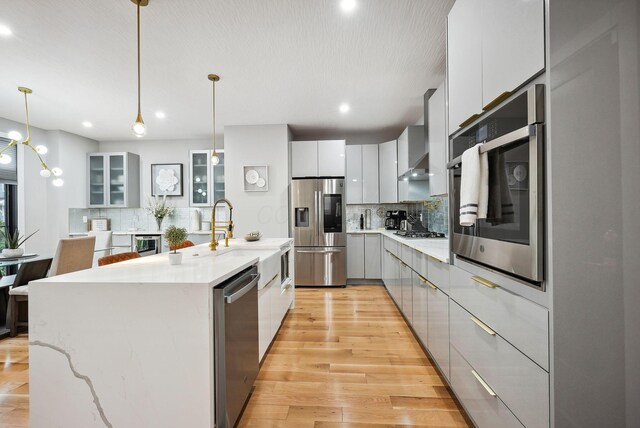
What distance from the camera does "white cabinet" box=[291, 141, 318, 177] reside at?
469cm

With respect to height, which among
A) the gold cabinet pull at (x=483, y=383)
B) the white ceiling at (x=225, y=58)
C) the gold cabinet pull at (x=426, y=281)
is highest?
the white ceiling at (x=225, y=58)

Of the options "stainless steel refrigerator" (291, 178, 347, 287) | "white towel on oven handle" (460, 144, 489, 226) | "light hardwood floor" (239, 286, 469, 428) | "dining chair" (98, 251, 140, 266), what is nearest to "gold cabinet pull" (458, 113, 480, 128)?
"white towel on oven handle" (460, 144, 489, 226)

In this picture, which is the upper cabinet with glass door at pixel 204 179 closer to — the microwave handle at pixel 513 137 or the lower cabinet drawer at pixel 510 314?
the lower cabinet drawer at pixel 510 314

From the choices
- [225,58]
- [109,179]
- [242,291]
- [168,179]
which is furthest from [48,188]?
[242,291]

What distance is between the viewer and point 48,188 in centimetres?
471

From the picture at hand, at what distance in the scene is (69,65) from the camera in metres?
2.71

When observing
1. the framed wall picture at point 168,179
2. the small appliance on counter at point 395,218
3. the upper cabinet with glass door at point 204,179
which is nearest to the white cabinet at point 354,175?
the small appliance on counter at point 395,218

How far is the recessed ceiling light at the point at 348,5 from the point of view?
6.37 feet

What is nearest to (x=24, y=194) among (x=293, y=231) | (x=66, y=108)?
(x=66, y=108)

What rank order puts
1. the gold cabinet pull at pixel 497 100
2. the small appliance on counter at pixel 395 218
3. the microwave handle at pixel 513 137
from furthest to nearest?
the small appliance on counter at pixel 395 218 < the gold cabinet pull at pixel 497 100 < the microwave handle at pixel 513 137

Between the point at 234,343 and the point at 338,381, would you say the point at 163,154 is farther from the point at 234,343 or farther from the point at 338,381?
the point at 338,381

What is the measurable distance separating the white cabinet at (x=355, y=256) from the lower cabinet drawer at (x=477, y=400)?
118 inches

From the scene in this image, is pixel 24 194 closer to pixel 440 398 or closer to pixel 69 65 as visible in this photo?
pixel 69 65

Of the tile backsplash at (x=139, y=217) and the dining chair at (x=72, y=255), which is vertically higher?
the tile backsplash at (x=139, y=217)
